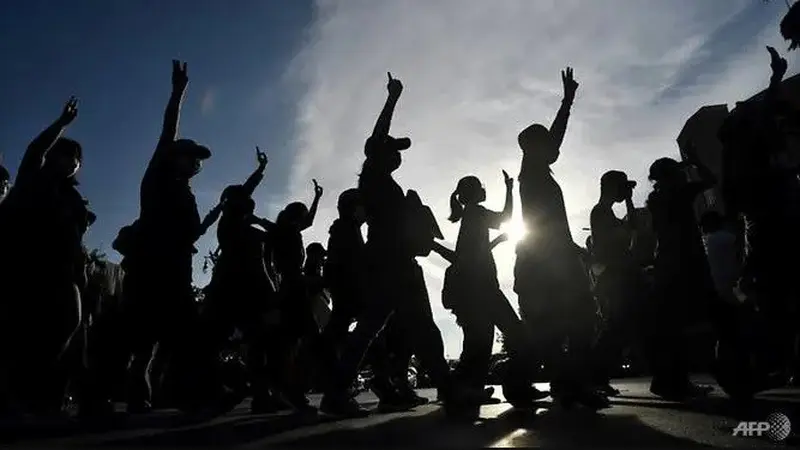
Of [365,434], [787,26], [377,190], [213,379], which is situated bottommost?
[365,434]

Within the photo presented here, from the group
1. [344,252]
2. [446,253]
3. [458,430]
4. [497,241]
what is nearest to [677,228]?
[497,241]

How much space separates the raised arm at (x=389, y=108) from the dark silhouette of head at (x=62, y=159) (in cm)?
247

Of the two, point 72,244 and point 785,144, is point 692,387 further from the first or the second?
point 72,244

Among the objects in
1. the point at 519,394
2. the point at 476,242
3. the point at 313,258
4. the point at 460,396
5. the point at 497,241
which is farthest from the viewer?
the point at 313,258

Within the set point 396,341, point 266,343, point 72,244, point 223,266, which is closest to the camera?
point 72,244

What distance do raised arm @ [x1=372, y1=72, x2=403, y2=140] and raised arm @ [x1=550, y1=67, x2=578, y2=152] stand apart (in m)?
1.42

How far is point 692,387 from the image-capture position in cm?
596

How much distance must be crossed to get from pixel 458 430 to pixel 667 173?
142 inches

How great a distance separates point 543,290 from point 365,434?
84.4 inches

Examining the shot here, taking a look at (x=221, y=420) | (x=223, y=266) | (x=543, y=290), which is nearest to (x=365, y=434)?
(x=221, y=420)

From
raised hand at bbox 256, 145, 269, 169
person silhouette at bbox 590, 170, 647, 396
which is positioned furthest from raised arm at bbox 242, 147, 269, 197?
person silhouette at bbox 590, 170, 647, 396

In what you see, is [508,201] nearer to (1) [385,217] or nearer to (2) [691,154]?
(1) [385,217]

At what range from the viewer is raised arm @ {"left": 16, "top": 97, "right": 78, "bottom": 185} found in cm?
507

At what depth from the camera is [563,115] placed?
5.79m
